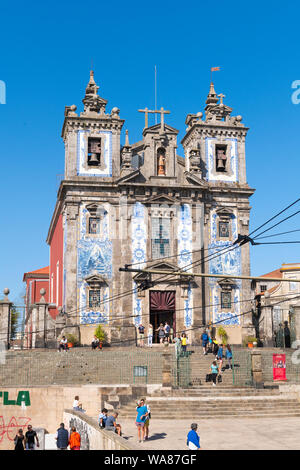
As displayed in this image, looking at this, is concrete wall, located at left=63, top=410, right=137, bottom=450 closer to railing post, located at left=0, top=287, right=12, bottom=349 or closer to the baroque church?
railing post, located at left=0, top=287, right=12, bottom=349

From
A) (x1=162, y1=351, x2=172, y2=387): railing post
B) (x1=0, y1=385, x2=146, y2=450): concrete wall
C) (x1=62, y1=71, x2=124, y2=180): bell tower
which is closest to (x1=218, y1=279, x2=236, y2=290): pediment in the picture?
(x1=62, y1=71, x2=124, y2=180): bell tower

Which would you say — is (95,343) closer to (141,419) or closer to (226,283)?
(226,283)

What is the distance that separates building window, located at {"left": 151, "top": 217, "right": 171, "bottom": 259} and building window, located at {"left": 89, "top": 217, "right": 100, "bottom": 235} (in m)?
3.38

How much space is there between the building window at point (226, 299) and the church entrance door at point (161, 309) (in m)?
3.17

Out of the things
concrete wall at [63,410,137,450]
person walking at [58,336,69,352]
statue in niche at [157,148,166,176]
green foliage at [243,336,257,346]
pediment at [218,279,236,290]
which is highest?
statue in niche at [157,148,166,176]

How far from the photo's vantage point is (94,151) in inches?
1563

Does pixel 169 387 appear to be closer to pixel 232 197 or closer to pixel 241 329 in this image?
pixel 241 329

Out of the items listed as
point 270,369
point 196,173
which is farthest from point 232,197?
point 270,369

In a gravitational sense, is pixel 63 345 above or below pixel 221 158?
below

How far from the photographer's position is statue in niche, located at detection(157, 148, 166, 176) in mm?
40178

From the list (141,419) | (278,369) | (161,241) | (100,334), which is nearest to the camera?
(141,419)

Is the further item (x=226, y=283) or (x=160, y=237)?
(x=226, y=283)

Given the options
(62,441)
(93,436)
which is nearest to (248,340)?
(62,441)

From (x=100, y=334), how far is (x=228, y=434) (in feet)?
54.0
